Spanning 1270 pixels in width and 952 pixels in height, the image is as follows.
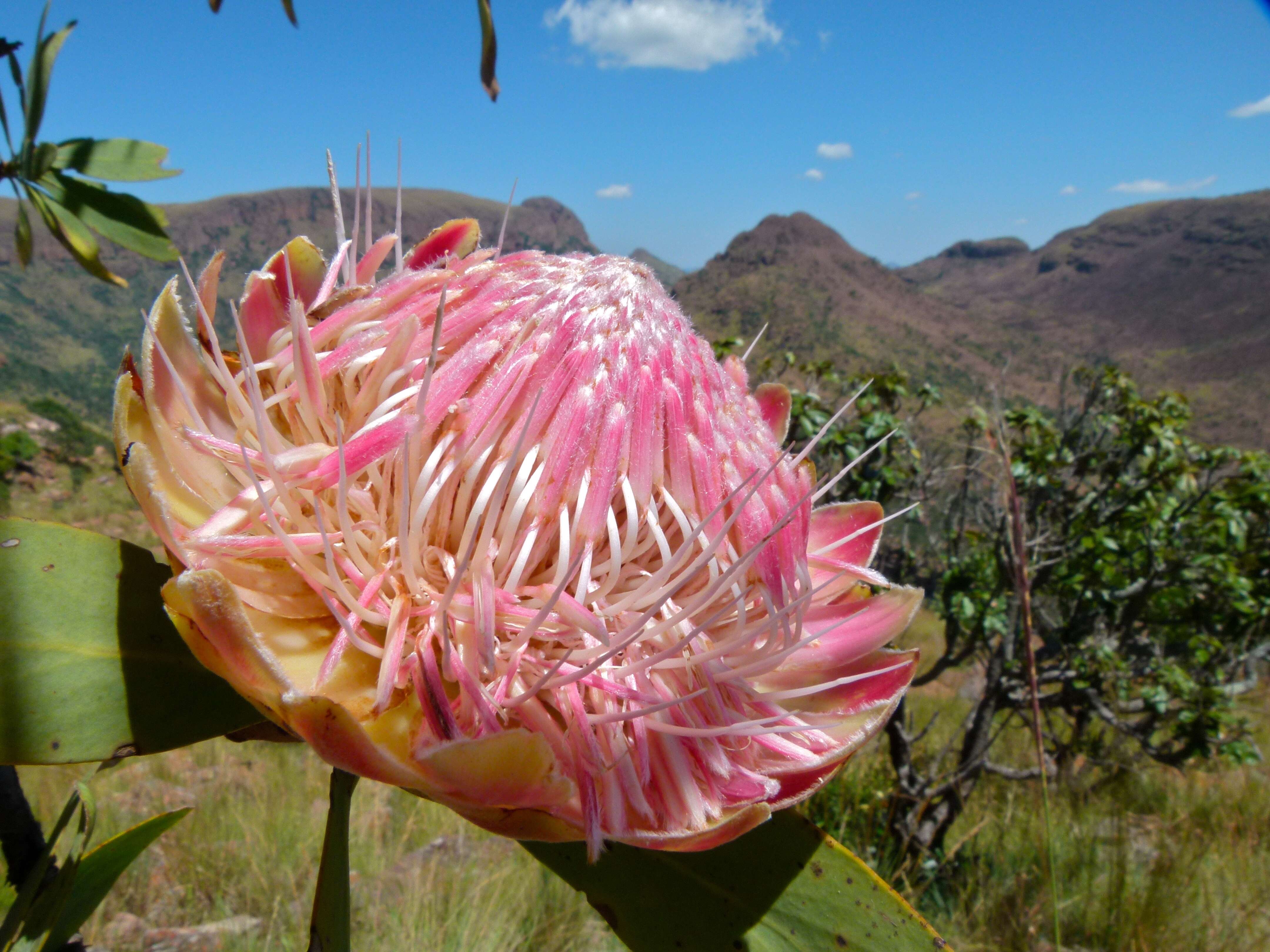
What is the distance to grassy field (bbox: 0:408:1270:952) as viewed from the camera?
9.95 feet

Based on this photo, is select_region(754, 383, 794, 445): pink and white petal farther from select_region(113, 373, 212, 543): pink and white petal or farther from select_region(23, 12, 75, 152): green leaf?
select_region(23, 12, 75, 152): green leaf

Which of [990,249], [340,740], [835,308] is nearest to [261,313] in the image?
[340,740]

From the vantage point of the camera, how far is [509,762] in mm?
634

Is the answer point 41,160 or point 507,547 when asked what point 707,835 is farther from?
point 41,160

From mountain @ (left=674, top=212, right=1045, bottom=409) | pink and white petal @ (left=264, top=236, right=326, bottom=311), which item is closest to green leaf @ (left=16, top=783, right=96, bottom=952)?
pink and white petal @ (left=264, top=236, right=326, bottom=311)

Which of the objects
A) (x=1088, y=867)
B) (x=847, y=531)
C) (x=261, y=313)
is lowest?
(x=1088, y=867)

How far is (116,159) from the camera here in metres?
1.60

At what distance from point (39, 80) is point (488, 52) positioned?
1004mm

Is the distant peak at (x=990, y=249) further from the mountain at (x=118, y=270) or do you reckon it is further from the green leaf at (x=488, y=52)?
the green leaf at (x=488, y=52)

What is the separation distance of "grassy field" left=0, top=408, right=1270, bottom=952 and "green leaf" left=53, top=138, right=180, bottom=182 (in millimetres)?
2335

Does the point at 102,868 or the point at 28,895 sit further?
the point at 102,868

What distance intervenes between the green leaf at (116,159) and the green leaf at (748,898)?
161 cm

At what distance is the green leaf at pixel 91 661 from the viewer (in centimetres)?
66

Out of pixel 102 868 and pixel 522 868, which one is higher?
pixel 102 868
